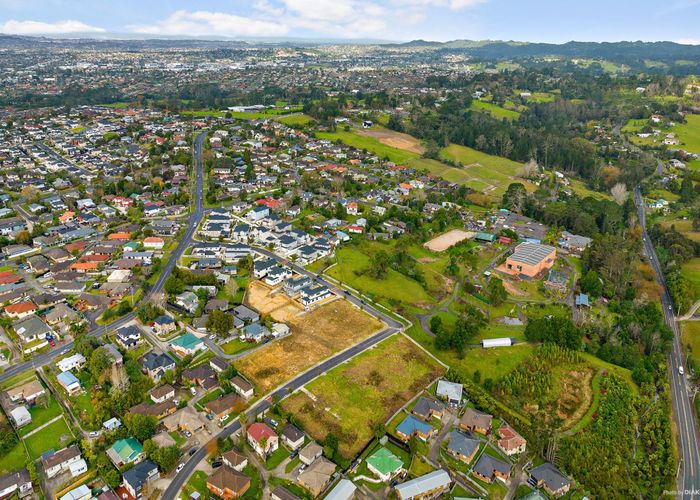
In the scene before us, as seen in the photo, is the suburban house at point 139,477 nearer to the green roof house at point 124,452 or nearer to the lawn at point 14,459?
the green roof house at point 124,452

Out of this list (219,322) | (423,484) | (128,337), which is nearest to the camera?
(423,484)

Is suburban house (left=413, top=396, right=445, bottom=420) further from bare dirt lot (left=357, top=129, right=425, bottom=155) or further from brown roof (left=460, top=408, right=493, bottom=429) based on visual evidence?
bare dirt lot (left=357, top=129, right=425, bottom=155)

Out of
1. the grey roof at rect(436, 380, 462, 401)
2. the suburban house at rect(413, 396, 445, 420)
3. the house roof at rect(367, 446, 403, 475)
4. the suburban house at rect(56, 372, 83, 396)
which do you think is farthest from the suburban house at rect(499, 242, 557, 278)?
the suburban house at rect(56, 372, 83, 396)

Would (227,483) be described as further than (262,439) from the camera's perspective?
No

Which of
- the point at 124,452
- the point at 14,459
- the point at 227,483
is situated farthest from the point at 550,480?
the point at 14,459

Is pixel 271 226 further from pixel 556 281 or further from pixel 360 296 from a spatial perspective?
pixel 556 281

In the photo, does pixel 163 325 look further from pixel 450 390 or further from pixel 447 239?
pixel 447 239

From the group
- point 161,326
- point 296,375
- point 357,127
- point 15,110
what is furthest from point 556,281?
point 15,110
